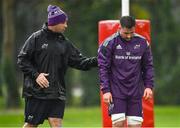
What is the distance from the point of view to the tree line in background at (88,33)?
34.1 metres

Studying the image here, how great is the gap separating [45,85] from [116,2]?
91.9ft

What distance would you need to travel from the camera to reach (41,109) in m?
10.3

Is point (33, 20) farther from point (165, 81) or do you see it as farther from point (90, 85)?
point (165, 81)

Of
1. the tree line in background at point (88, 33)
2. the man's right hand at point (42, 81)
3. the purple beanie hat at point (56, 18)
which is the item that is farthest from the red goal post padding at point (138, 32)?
the tree line in background at point (88, 33)

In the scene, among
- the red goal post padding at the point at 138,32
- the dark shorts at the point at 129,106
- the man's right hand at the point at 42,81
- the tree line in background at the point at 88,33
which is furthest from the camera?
the tree line in background at the point at 88,33

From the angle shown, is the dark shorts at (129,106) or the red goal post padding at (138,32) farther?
the red goal post padding at (138,32)

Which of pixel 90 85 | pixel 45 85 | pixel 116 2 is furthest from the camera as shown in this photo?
pixel 90 85

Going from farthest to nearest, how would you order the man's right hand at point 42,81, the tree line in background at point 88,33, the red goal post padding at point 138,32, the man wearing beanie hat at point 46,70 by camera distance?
the tree line in background at point 88,33 → the red goal post padding at point 138,32 → the man wearing beanie hat at point 46,70 → the man's right hand at point 42,81

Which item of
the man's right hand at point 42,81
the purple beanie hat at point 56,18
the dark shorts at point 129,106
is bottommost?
the dark shorts at point 129,106

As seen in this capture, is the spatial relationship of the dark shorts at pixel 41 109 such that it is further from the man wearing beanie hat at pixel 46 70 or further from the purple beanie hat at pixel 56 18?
the purple beanie hat at pixel 56 18

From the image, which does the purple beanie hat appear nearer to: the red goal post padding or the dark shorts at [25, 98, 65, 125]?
the dark shorts at [25, 98, 65, 125]

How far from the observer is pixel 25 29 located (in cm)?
4084

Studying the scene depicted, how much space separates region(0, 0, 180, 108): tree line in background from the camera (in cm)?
3409

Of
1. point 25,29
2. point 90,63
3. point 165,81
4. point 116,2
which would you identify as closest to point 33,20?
point 25,29
